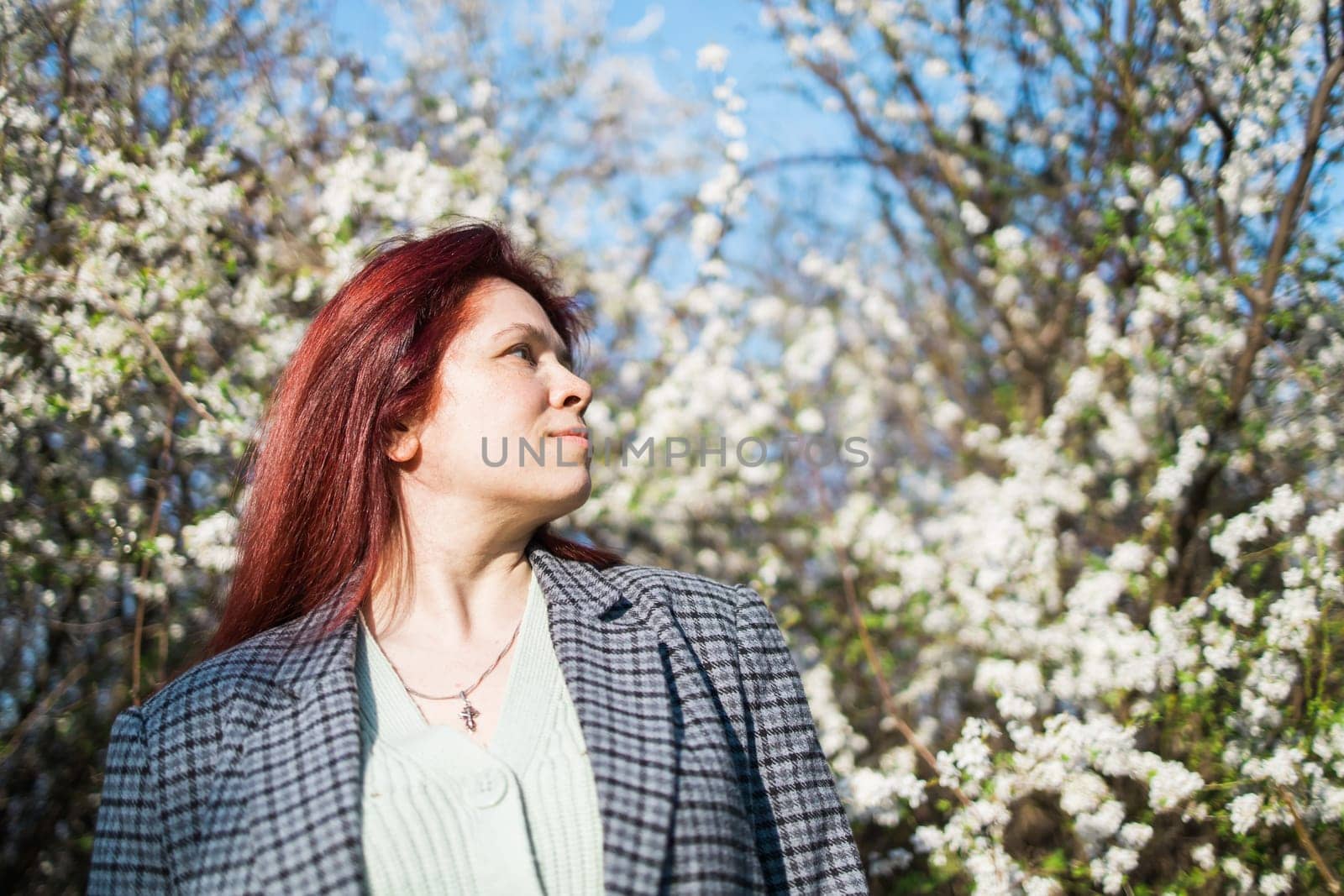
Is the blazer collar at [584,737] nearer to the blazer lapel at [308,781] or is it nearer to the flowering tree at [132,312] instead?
the blazer lapel at [308,781]

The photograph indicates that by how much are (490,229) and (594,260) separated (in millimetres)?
2510

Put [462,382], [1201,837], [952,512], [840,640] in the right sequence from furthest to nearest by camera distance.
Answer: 1. [952,512]
2. [840,640]
3. [1201,837]
4. [462,382]

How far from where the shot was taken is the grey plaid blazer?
1325 mm

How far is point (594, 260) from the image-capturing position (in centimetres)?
439

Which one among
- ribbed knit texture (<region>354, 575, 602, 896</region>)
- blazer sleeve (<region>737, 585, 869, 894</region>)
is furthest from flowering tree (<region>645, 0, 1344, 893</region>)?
ribbed knit texture (<region>354, 575, 602, 896</region>)

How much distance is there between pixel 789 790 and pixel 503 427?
2.27ft

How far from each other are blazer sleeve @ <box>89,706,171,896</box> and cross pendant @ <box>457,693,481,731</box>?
0.41 metres

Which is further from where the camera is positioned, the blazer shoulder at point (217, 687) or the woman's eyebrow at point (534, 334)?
the woman's eyebrow at point (534, 334)

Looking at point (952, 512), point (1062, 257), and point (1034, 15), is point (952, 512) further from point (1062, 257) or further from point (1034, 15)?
point (1034, 15)

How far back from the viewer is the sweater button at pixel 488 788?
1.36 meters

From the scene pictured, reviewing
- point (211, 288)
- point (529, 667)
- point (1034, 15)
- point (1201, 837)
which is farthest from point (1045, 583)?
point (211, 288)

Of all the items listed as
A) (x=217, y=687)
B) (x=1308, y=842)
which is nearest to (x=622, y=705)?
(x=217, y=687)

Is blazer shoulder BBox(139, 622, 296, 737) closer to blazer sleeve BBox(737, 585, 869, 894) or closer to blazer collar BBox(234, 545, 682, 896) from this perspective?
blazer collar BBox(234, 545, 682, 896)

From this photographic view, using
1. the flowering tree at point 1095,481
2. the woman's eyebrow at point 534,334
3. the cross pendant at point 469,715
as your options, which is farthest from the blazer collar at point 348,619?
the flowering tree at point 1095,481
